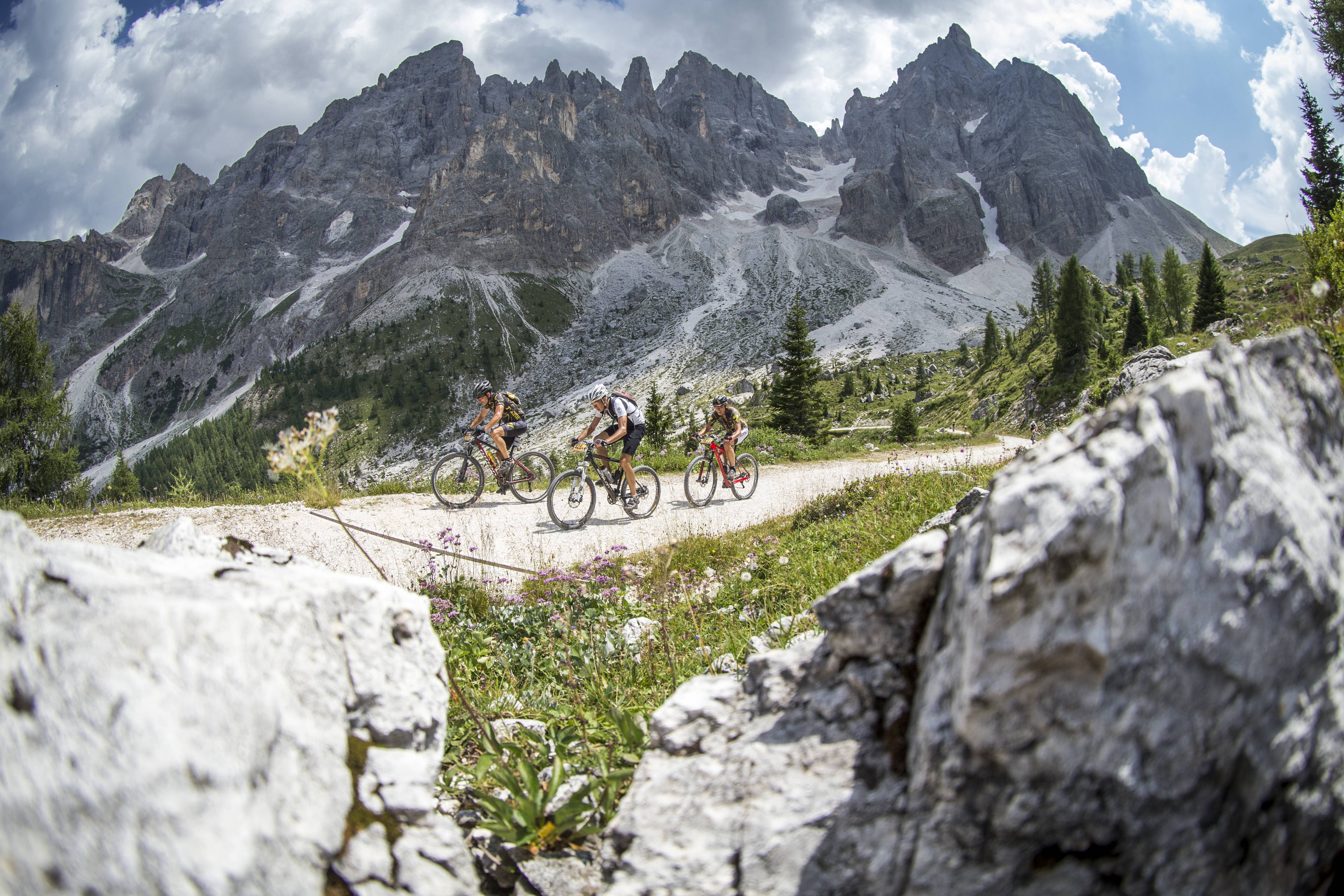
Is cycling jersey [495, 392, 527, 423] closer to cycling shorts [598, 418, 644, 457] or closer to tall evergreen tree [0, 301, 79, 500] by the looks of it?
cycling shorts [598, 418, 644, 457]

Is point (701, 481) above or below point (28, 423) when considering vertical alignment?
below

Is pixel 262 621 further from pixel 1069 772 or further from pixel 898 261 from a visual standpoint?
pixel 898 261

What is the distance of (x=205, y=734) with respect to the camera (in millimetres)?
1908

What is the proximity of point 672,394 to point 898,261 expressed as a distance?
115 metres

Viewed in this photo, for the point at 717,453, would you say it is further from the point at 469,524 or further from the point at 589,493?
the point at 469,524

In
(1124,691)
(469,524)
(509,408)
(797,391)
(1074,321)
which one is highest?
(1074,321)

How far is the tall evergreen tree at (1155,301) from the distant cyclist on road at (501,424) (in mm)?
65956

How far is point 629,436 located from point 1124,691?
11.4 m

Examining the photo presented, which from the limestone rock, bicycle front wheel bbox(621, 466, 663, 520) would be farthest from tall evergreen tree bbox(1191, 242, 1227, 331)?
bicycle front wheel bbox(621, 466, 663, 520)

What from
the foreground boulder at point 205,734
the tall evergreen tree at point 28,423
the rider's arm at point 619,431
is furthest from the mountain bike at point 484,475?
the tall evergreen tree at point 28,423

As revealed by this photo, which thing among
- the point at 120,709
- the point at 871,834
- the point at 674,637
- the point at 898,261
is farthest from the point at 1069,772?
the point at 898,261

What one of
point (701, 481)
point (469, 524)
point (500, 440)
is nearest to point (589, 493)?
point (469, 524)

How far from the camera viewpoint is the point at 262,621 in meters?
2.40

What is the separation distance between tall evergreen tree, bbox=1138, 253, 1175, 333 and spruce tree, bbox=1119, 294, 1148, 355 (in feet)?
51.1
